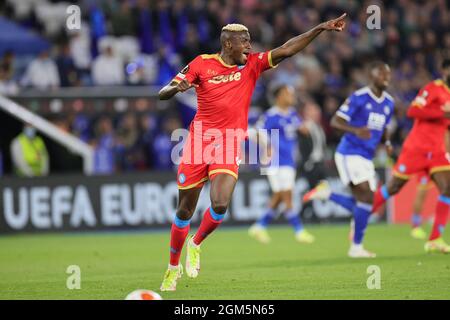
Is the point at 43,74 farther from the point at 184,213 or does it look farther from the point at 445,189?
the point at 184,213

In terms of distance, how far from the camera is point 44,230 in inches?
812

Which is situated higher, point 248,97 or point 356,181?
point 248,97

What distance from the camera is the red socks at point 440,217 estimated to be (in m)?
15.1

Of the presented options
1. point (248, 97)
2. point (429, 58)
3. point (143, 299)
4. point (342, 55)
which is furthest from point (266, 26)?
point (143, 299)

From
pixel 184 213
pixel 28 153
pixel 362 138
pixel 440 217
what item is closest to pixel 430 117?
pixel 362 138

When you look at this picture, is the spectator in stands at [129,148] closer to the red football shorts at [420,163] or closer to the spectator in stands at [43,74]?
the spectator in stands at [43,74]

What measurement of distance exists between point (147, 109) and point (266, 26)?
5.52 meters

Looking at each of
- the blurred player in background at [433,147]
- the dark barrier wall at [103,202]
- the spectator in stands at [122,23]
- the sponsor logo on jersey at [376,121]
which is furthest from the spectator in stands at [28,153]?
the blurred player in background at [433,147]

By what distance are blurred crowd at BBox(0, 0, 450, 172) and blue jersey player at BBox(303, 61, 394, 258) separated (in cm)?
659

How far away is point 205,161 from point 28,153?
11.1 meters

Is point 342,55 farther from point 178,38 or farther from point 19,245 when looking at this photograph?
point 19,245

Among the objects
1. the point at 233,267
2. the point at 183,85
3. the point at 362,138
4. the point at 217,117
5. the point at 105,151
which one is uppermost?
the point at 183,85

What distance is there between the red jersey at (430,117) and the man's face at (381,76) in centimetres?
66

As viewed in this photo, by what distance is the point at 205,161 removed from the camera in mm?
11203
